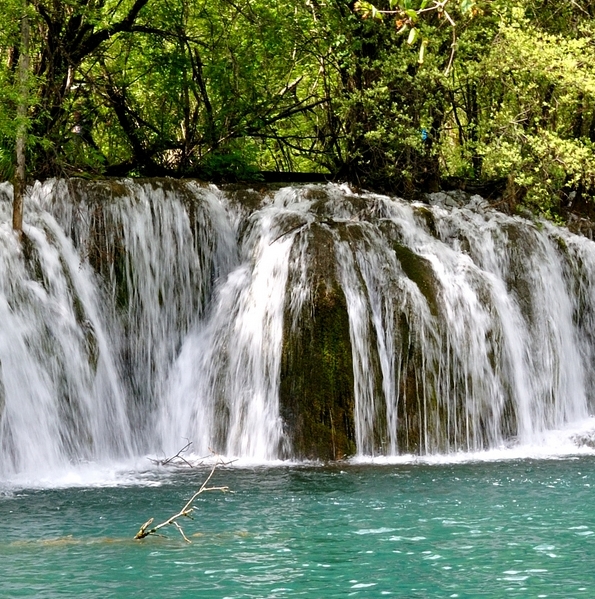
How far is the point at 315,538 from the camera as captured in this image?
316 inches

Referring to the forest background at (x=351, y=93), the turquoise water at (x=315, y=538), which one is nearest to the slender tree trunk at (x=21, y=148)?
the forest background at (x=351, y=93)

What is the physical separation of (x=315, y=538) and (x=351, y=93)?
12532mm

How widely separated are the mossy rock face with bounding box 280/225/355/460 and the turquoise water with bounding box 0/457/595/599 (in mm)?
1306

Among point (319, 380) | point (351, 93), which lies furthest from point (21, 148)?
point (351, 93)

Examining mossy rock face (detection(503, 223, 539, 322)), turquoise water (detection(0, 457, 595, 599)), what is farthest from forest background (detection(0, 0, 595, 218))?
turquoise water (detection(0, 457, 595, 599))

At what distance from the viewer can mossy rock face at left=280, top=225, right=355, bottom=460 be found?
1256 centimetres

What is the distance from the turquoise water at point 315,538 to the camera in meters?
6.68

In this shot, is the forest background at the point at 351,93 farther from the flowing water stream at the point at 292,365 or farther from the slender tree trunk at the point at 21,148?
the slender tree trunk at the point at 21,148

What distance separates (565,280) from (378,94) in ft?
16.6

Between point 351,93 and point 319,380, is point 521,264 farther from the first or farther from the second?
point 351,93

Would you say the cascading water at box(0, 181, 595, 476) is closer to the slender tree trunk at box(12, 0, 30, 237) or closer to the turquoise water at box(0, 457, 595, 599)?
the slender tree trunk at box(12, 0, 30, 237)

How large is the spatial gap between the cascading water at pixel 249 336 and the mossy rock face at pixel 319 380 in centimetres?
2

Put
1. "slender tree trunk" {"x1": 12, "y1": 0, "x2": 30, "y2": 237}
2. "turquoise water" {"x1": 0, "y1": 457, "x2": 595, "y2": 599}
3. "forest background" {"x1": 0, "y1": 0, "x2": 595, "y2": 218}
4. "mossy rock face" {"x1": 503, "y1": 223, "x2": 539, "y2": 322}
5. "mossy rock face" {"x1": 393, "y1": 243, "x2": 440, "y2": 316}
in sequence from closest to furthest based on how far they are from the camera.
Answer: "turquoise water" {"x1": 0, "y1": 457, "x2": 595, "y2": 599} → "slender tree trunk" {"x1": 12, "y1": 0, "x2": 30, "y2": 237} → "mossy rock face" {"x1": 393, "y1": 243, "x2": 440, "y2": 316} → "mossy rock face" {"x1": 503, "y1": 223, "x2": 539, "y2": 322} → "forest background" {"x1": 0, "y1": 0, "x2": 595, "y2": 218}

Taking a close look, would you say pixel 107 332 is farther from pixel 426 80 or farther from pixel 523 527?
pixel 426 80
